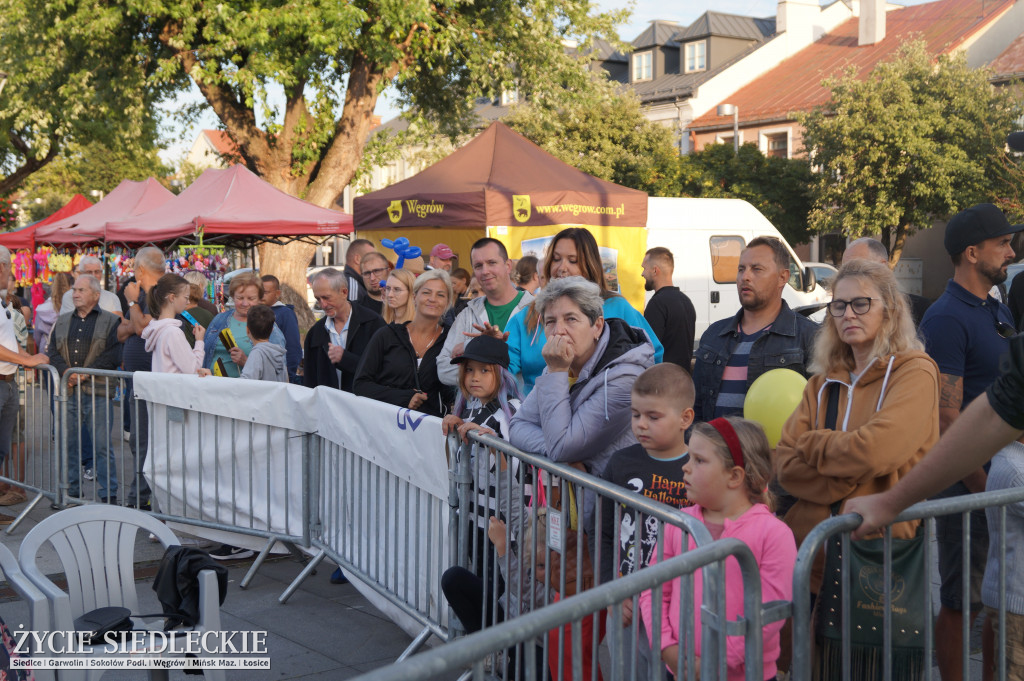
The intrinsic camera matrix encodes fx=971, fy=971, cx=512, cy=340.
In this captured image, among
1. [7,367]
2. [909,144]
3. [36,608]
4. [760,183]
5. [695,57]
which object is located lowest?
[36,608]

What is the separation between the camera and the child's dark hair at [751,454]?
296 cm

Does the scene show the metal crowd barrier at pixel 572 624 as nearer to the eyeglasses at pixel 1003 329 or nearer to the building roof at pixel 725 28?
the eyeglasses at pixel 1003 329

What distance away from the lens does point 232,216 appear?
13.4m

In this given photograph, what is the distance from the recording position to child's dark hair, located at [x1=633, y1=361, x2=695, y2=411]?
10.7 ft

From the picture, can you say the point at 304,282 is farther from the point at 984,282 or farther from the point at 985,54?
the point at 985,54

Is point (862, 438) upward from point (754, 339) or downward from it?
downward

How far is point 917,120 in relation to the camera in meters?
27.8

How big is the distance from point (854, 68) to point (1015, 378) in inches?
1184

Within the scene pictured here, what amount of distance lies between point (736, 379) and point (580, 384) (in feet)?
3.00

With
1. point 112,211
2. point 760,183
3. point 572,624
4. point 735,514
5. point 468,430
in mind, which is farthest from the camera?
point 760,183

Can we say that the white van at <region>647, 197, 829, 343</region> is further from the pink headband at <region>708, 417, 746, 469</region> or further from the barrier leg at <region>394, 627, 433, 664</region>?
the pink headband at <region>708, 417, 746, 469</region>

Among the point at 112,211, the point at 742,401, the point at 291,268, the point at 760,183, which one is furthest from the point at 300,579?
the point at 760,183

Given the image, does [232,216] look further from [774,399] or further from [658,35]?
[658,35]

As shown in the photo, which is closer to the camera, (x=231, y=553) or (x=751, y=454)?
(x=751, y=454)
